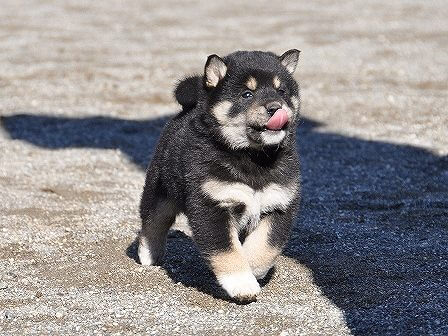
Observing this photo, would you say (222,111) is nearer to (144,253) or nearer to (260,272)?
(260,272)

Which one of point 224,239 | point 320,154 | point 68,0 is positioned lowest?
point 68,0

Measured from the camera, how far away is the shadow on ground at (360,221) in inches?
238

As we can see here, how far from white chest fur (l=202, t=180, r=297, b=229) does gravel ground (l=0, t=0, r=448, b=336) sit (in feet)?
1.81

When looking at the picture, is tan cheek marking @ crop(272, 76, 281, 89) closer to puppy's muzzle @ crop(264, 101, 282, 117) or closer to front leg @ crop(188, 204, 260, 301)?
puppy's muzzle @ crop(264, 101, 282, 117)

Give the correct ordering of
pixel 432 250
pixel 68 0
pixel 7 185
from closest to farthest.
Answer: pixel 432 250, pixel 7 185, pixel 68 0

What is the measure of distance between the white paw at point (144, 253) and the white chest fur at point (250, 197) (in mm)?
997

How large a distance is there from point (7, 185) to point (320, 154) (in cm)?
333

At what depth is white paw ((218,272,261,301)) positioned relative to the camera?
5926mm

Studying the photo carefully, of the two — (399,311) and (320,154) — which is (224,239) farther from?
(320,154)

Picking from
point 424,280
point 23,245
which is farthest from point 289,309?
point 23,245

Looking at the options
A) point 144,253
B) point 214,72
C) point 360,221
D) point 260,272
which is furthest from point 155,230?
point 360,221

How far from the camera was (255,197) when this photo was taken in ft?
19.9

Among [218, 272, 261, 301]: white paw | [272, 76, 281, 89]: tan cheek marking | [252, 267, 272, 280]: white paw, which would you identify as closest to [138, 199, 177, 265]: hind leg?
[252, 267, 272, 280]: white paw

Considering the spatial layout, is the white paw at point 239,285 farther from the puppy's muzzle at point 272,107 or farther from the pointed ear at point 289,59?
the pointed ear at point 289,59
